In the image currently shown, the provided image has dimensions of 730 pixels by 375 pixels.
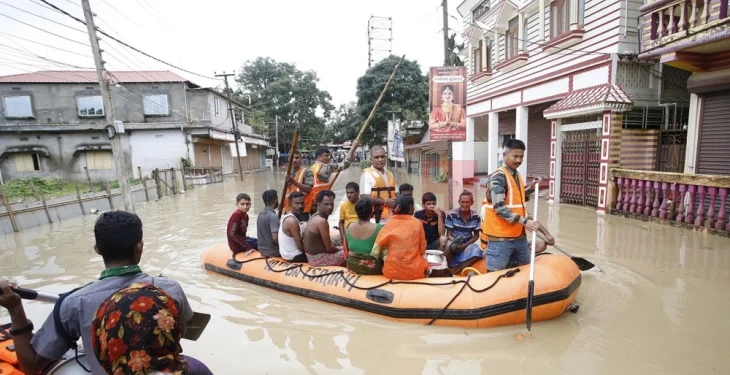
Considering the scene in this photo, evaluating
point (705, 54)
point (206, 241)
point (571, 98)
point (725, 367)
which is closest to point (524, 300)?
point (725, 367)

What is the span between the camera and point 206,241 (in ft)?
27.5

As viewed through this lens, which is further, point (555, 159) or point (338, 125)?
point (338, 125)

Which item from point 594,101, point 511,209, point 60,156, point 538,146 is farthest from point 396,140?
point 511,209

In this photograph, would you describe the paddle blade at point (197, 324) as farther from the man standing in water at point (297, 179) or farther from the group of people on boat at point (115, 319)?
the man standing in water at point (297, 179)

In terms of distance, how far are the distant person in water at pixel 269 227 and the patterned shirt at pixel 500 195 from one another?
9.24 feet

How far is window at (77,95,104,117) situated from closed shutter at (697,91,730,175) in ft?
82.7

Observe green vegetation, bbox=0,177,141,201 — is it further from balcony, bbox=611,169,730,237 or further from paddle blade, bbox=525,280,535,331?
balcony, bbox=611,169,730,237

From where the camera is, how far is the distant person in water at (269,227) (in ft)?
17.3

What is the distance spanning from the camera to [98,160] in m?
21.6

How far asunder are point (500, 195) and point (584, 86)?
8.07m

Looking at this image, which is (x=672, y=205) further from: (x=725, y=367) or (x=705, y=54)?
(x=725, y=367)

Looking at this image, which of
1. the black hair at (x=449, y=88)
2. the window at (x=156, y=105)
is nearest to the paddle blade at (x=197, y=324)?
the black hair at (x=449, y=88)

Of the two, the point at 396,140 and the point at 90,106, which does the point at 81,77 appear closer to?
the point at 90,106

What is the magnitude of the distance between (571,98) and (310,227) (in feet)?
27.7
